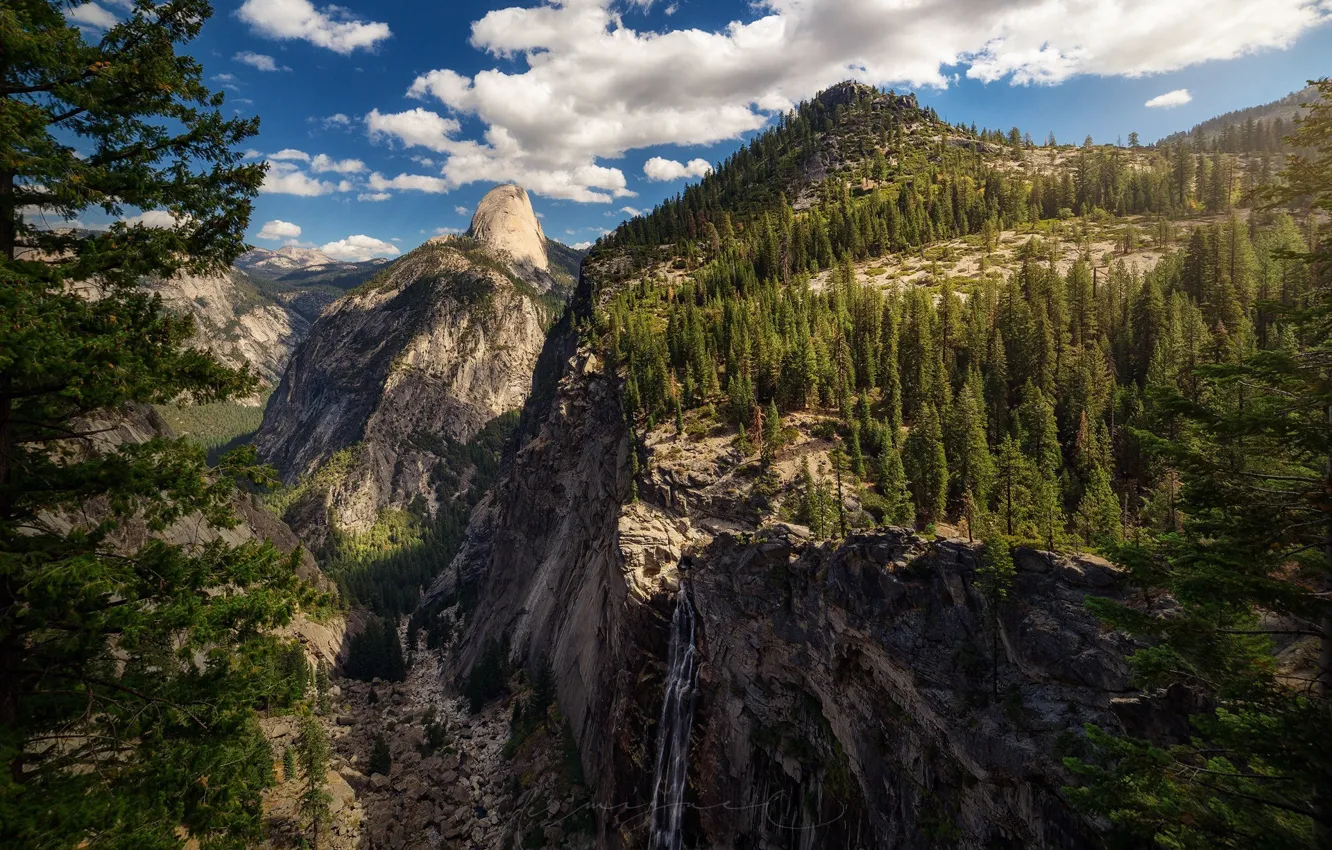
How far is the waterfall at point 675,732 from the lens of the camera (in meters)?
48.2

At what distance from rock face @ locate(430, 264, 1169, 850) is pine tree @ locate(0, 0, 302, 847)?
2981 centimetres

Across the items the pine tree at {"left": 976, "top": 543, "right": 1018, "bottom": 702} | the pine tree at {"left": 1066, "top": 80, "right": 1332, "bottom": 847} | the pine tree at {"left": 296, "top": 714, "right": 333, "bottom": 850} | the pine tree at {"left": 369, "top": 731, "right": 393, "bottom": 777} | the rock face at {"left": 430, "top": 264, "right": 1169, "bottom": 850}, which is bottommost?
the pine tree at {"left": 369, "top": 731, "right": 393, "bottom": 777}

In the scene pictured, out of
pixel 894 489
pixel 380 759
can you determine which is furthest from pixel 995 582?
pixel 380 759

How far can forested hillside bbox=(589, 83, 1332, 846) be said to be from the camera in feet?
38.9

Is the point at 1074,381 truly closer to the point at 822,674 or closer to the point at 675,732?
the point at 822,674

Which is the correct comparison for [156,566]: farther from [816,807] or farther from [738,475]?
[738,475]

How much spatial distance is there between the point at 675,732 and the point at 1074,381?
5788 centimetres

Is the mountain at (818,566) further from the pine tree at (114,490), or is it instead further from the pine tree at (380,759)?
the pine tree at (114,490)

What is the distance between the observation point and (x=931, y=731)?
30.9 meters

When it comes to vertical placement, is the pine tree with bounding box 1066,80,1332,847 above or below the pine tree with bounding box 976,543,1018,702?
above

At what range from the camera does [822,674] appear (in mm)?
40312

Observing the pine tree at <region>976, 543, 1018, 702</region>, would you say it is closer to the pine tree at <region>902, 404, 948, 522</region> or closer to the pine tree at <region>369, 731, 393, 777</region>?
the pine tree at <region>902, 404, 948, 522</region>

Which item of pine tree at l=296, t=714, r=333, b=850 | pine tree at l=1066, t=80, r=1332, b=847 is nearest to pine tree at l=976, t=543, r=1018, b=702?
pine tree at l=1066, t=80, r=1332, b=847

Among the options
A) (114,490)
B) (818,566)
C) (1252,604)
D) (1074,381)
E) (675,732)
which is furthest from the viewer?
(1074,381)
